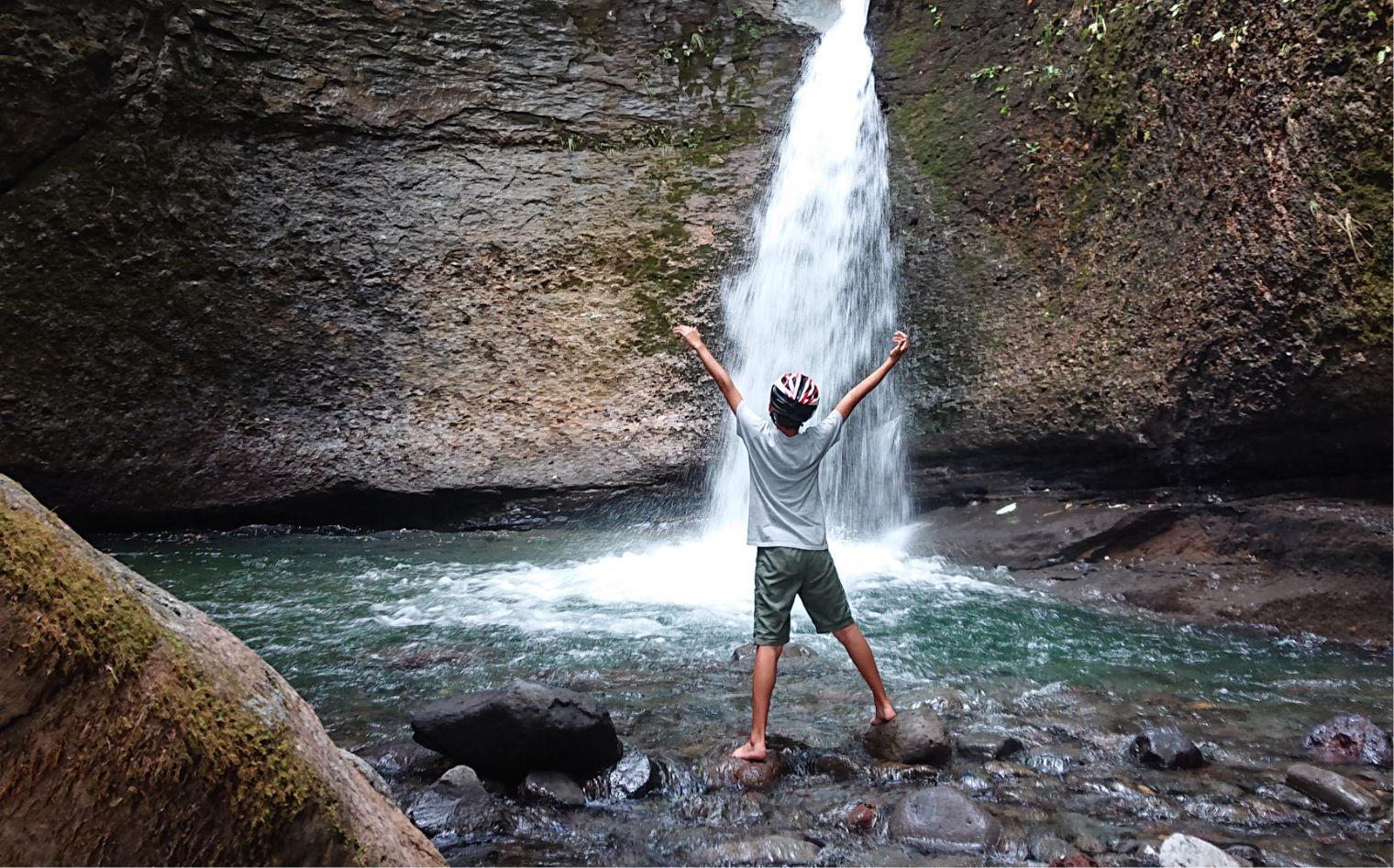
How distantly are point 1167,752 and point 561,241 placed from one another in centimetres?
834

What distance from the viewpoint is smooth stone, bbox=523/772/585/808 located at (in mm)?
3102

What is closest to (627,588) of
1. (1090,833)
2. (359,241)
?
(1090,833)

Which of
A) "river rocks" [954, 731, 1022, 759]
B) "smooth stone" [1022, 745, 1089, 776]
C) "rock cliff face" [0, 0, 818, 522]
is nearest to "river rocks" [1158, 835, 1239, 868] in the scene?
"smooth stone" [1022, 745, 1089, 776]

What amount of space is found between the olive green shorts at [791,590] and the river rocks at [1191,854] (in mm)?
1494

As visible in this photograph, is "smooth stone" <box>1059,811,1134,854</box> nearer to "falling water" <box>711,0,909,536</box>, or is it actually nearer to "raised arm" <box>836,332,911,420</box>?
"raised arm" <box>836,332,911,420</box>

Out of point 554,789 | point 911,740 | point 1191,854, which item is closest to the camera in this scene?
point 1191,854

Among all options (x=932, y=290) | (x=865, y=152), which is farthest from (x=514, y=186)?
(x=932, y=290)

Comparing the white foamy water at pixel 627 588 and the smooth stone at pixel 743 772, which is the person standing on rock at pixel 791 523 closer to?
the smooth stone at pixel 743 772

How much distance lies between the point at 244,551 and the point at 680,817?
22.1ft

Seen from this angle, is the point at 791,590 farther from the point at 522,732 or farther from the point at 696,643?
the point at 696,643

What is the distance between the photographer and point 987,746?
3580 millimetres

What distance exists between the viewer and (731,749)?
11.7 ft

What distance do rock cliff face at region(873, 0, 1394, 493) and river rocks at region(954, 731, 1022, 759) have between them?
3.80m

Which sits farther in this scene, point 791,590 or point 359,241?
point 359,241
